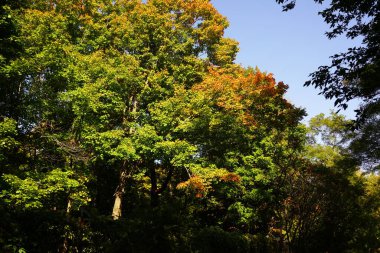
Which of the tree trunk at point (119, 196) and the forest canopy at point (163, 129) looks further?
the tree trunk at point (119, 196)

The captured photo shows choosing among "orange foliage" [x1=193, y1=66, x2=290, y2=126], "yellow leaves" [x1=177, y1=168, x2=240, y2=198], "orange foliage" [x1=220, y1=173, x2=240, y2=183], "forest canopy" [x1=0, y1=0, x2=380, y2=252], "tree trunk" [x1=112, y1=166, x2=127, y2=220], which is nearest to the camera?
"forest canopy" [x1=0, y1=0, x2=380, y2=252]

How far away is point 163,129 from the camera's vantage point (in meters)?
16.9

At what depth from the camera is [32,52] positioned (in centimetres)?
1416

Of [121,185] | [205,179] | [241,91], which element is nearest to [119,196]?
[121,185]

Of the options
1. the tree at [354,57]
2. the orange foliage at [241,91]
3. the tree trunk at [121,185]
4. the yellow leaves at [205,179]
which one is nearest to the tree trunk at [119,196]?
the tree trunk at [121,185]

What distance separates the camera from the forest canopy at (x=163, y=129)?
44.4 ft

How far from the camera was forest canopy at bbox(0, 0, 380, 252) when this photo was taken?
13.5 metres

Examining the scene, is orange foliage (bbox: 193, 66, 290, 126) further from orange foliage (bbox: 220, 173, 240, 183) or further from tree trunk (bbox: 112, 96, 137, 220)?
tree trunk (bbox: 112, 96, 137, 220)

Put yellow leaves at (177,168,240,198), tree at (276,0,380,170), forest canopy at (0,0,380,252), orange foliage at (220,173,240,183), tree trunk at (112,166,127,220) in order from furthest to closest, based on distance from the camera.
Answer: tree trunk at (112,166,127,220), orange foliage at (220,173,240,183), yellow leaves at (177,168,240,198), forest canopy at (0,0,380,252), tree at (276,0,380,170)

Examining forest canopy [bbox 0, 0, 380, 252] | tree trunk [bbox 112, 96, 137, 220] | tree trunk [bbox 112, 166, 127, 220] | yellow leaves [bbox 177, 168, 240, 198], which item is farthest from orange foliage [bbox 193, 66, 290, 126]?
tree trunk [bbox 112, 166, 127, 220]

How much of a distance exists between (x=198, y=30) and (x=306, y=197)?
12481 mm

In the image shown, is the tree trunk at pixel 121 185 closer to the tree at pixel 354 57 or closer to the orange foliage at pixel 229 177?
the orange foliage at pixel 229 177

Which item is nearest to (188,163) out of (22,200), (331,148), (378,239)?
(22,200)

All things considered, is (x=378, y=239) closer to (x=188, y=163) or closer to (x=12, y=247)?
(x=188, y=163)
